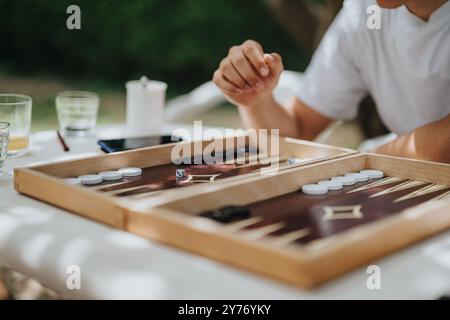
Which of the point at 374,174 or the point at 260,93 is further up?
the point at 260,93

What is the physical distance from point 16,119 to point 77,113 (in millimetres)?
270

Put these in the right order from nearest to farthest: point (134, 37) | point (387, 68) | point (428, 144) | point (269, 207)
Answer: point (269, 207) → point (428, 144) → point (387, 68) → point (134, 37)

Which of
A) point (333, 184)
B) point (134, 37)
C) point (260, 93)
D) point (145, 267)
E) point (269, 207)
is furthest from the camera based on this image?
point (134, 37)

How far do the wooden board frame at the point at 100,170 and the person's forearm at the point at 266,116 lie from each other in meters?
0.43

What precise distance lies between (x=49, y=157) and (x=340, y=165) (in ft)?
2.64

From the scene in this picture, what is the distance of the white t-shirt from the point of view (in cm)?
197

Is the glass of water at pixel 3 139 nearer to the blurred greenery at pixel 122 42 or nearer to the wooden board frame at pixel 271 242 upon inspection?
the wooden board frame at pixel 271 242

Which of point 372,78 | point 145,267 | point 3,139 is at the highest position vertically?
point 372,78

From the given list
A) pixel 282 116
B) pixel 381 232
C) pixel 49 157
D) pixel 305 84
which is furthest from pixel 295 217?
pixel 305 84

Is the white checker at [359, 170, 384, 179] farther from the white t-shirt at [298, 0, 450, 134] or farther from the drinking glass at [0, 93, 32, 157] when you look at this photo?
the drinking glass at [0, 93, 32, 157]

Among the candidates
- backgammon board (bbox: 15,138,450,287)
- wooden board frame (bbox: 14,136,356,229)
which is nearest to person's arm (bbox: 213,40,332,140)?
wooden board frame (bbox: 14,136,356,229)

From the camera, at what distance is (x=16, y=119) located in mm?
1775

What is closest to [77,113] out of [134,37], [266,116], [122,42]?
[266,116]

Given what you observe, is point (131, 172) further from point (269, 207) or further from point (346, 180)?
point (346, 180)
